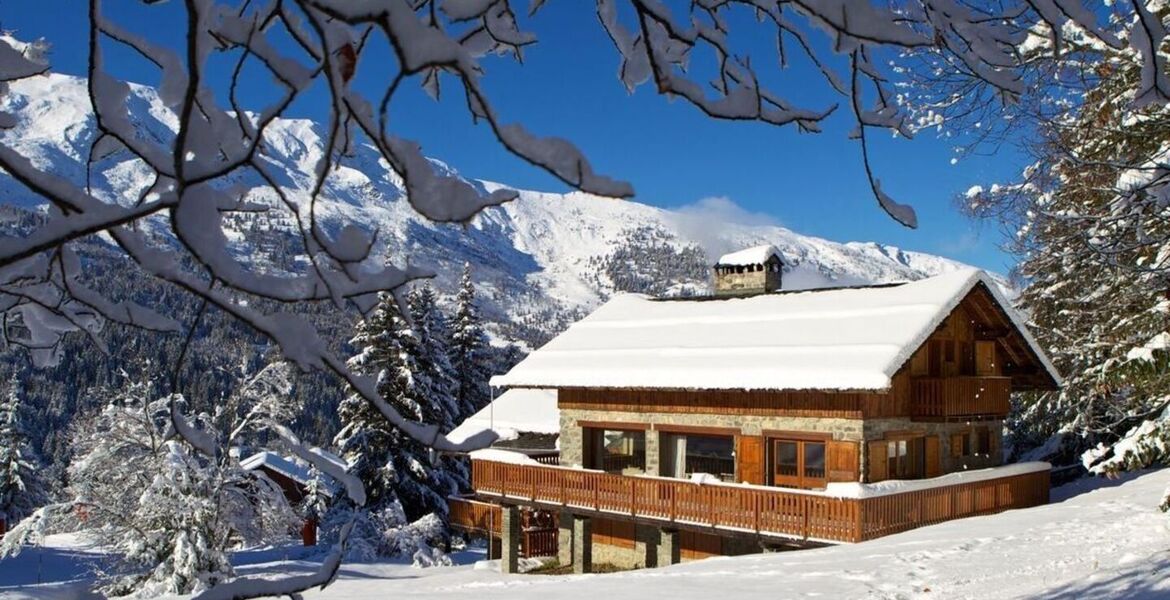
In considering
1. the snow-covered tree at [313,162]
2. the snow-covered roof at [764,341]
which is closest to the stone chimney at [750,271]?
the snow-covered roof at [764,341]

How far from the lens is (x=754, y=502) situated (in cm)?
1695

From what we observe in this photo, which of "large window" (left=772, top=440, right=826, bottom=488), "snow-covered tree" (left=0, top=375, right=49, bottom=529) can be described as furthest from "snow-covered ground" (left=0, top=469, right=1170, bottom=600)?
"snow-covered tree" (left=0, top=375, right=49, bottom=529)

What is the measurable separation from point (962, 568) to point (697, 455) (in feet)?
31.5

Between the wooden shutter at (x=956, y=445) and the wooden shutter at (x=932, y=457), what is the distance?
0.80 meters

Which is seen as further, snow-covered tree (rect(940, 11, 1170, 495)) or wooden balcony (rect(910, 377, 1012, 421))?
wooden balcony (rect(910, 377, 1012, 421))

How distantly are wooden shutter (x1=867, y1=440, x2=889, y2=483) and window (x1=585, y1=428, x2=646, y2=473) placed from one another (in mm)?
5830

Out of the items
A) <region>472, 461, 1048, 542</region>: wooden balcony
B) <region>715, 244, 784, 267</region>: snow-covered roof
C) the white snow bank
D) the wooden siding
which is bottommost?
<region>472, 461, 1048, 542</region>: wooden balcony

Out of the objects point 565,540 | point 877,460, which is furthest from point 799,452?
point 565,540

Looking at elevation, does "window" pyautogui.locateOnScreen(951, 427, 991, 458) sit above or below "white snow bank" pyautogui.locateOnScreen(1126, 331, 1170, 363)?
below

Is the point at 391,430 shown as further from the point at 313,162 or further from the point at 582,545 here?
the point at 313,162

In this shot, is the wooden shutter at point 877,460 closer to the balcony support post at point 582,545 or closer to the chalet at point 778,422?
the chalet at point 778,422

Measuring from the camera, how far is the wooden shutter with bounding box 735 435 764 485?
1895cm

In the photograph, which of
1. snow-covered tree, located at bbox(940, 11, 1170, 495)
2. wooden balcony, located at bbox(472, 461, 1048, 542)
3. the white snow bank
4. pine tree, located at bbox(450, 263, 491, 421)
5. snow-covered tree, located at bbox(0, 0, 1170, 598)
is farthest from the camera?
pine tree, located at bbox(450, 263, 491, 421)

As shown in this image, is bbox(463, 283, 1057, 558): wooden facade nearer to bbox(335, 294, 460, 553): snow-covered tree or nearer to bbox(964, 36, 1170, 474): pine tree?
→ bbox(964, 36, 1170, 474): pine tree
